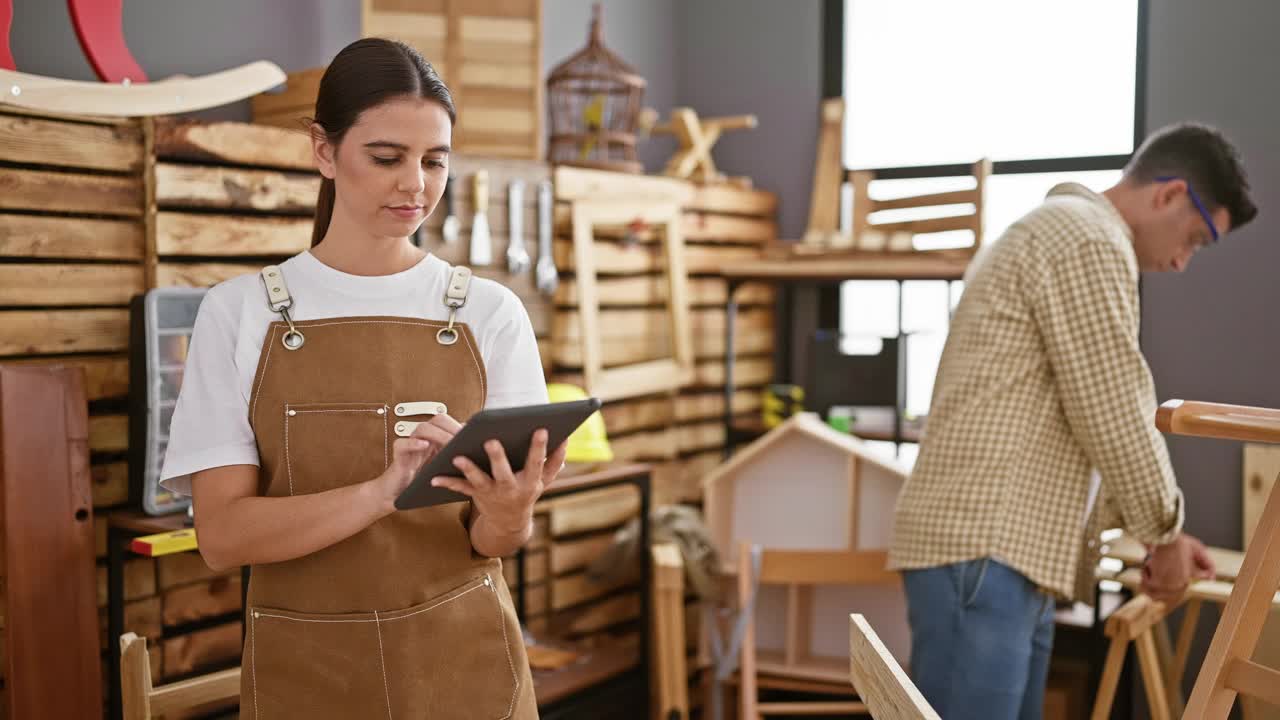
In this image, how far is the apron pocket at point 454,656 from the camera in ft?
4.95

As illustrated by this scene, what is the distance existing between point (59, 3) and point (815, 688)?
8.83 ft

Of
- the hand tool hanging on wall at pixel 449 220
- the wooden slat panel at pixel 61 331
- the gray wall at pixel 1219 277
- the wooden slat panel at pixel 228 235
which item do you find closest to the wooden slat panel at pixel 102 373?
the wooden slat panel at pixel 61 331

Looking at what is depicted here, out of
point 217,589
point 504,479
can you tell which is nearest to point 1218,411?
point 504,479

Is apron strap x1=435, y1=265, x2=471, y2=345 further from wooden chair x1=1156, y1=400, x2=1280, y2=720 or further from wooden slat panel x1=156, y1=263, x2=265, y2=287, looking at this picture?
wooden slat panel x1=156, y1=263, x2=265, y2=287

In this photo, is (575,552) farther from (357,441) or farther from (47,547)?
(357,441)

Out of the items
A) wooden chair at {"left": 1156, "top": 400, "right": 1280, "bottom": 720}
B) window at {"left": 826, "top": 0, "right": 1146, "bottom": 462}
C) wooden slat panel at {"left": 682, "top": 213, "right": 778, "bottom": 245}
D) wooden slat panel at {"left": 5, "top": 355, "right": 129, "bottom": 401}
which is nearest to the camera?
wooden chair at {"left": 1156, "top": 400, "right": 1280, "bottom": 720}

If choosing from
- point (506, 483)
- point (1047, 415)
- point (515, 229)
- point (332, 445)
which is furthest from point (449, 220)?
point (506, 483)

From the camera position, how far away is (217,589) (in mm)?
2910

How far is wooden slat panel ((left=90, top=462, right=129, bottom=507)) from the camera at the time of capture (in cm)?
269

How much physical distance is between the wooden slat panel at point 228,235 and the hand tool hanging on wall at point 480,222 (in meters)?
0.57

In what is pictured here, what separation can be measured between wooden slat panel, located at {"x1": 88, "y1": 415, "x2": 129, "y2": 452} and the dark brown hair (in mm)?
1447

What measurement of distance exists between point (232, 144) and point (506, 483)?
5.87 ft

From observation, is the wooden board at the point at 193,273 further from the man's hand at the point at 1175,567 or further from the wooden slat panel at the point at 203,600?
the man's hand at the point at 1175,567

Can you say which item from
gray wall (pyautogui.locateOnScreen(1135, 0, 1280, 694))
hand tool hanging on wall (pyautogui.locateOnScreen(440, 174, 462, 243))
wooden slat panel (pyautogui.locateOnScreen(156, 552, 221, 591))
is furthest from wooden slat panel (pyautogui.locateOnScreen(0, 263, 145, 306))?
gray wall (pyautogui.locateOnScreen(1135, 0, 1280, 694))
